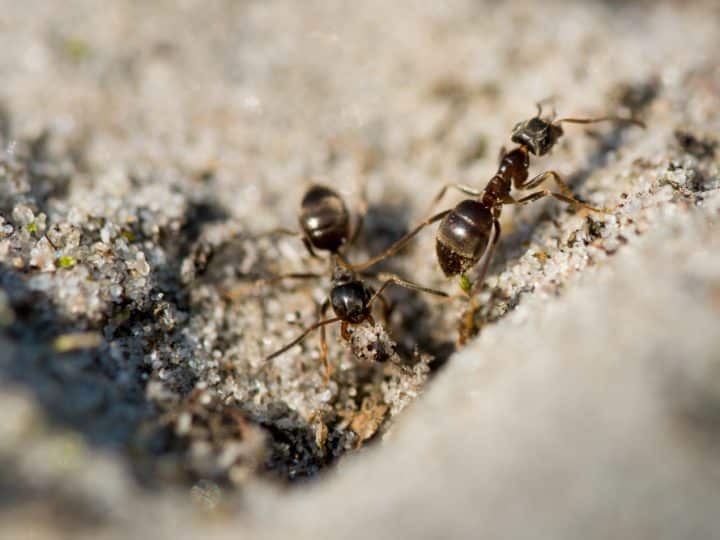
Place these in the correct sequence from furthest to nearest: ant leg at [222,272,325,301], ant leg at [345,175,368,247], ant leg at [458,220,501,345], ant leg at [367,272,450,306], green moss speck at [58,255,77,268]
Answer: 1. ant leg at [345,175,368,247]
2. ant leg at [222,272,325,301]
3. ant leg at [367,272,450,306]
4. ant leg at [458,220,501,345]
5. green moss speck at [58,255,77,268]

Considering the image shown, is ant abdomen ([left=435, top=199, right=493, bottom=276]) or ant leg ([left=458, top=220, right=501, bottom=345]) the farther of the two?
ant abdomen ([left=435, top=199, right=493, bottom=276])

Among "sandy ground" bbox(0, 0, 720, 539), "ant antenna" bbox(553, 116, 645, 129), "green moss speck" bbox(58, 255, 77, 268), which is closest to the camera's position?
"sandy ground" bbox(0, 0, 720, 539)

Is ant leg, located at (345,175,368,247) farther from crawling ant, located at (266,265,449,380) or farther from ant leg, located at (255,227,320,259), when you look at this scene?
crawling ant, located at (266,265,449,380)

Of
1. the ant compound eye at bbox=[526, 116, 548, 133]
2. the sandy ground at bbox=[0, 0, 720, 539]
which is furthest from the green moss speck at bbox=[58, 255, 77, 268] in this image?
the ant compound eye at bbox=[526, 116, 548, 133]

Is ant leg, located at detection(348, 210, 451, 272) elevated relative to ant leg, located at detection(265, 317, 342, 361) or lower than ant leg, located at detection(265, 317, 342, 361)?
elevated

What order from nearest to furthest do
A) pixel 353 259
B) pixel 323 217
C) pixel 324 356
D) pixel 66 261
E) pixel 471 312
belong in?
pixel 66 261 < pixel 471 312 < pixel 324 356 < pixel 323 217 < pixel 353 259

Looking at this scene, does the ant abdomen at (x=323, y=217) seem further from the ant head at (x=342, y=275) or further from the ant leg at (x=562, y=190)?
the ant leg at (x=562, y=190)

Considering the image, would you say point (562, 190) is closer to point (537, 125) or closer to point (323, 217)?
point (537, 125)

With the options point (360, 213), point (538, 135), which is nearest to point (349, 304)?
point (360, 213)
